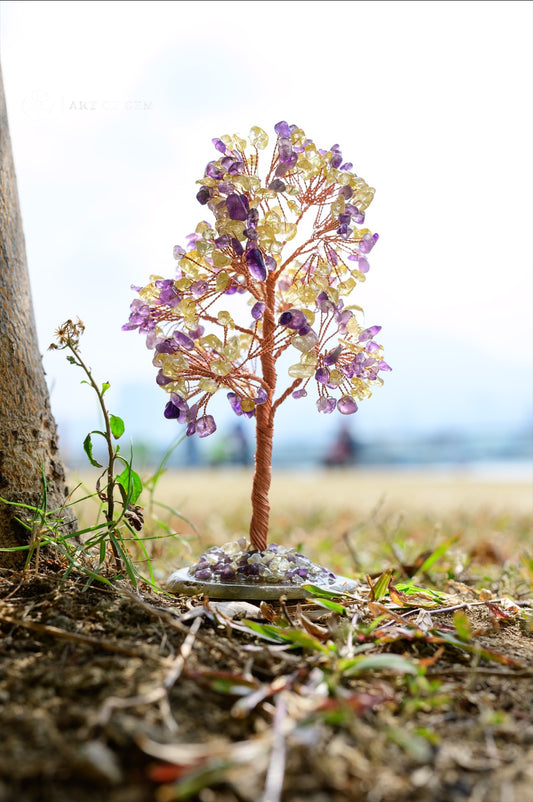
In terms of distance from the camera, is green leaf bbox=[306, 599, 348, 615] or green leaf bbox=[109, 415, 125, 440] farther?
green leaf bbox=[109, 415, 125, 440]

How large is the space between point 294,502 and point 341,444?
5191mm

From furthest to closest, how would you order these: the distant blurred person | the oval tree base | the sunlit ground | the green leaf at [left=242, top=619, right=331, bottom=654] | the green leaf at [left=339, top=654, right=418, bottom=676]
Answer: the distant blurred person
the sunlit ground
the oval tree base
the green leaf at [left=242, top=619, right=331, bottom=654]
the green leaf at [left=339, top=654, right=418, bottom=676]

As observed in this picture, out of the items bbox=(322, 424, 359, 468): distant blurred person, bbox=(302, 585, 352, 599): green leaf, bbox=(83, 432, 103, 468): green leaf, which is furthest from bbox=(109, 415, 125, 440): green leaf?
bbox=(322, 424, 359, 468): distant blurred person

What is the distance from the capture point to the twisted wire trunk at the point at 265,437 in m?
1.75

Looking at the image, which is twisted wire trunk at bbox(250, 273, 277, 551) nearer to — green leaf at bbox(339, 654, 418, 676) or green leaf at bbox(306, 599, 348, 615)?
green leaf at bbox(306, 599, 348, 615)

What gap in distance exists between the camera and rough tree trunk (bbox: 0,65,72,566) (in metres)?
1.59

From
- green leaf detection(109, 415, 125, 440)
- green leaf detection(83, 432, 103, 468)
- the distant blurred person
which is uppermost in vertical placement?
green leaf detection(109, 415, 125, 440)

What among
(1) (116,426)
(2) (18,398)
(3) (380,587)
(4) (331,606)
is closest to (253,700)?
(4) (331,606)

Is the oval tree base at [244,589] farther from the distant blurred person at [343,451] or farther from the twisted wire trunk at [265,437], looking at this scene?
the distant blurred person at [343,451]

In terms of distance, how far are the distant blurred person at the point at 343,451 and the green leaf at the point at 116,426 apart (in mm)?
8321

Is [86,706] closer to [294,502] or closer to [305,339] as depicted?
[305,339]

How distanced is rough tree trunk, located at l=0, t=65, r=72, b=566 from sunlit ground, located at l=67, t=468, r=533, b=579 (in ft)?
1.35

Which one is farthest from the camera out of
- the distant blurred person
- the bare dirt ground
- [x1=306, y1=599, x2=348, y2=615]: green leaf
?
the distant blurred person

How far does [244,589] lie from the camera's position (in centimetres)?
154
